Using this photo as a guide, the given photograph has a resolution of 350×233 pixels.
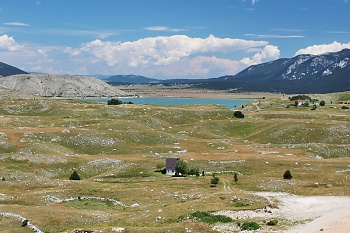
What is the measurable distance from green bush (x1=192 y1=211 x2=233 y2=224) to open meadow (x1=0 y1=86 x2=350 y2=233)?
0.84ft

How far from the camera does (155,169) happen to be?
91.1 m

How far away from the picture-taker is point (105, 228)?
1667 inches

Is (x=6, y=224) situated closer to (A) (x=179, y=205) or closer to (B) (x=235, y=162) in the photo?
(A) (x=179, y=205)

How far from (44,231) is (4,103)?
558 feet

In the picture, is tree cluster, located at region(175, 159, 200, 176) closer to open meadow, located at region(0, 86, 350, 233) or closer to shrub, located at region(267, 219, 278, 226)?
open meadow, located at region(0, 86, 350, 233)

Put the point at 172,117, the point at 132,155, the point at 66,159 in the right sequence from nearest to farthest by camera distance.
Result: the point at 66,159 < the point at 132,155 < the point at 172,117

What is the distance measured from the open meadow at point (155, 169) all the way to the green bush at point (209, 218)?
10.1 inches

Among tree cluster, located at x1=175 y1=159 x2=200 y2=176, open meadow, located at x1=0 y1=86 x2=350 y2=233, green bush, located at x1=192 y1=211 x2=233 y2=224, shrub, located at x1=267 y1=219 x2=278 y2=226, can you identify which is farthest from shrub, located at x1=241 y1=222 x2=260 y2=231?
tree cluster, located at x1=175 y1=159 x2=200 y2=176

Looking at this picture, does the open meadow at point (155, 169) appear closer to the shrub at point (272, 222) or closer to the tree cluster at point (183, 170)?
the shrub at point (272, 222)

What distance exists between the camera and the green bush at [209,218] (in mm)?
46062

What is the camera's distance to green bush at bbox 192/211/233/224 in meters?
46.1

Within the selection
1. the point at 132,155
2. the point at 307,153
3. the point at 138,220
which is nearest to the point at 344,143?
the point at 307,153

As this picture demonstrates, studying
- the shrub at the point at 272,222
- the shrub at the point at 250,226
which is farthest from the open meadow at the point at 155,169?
the shrub at the point at 250,226

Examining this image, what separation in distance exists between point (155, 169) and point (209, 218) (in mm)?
45347
